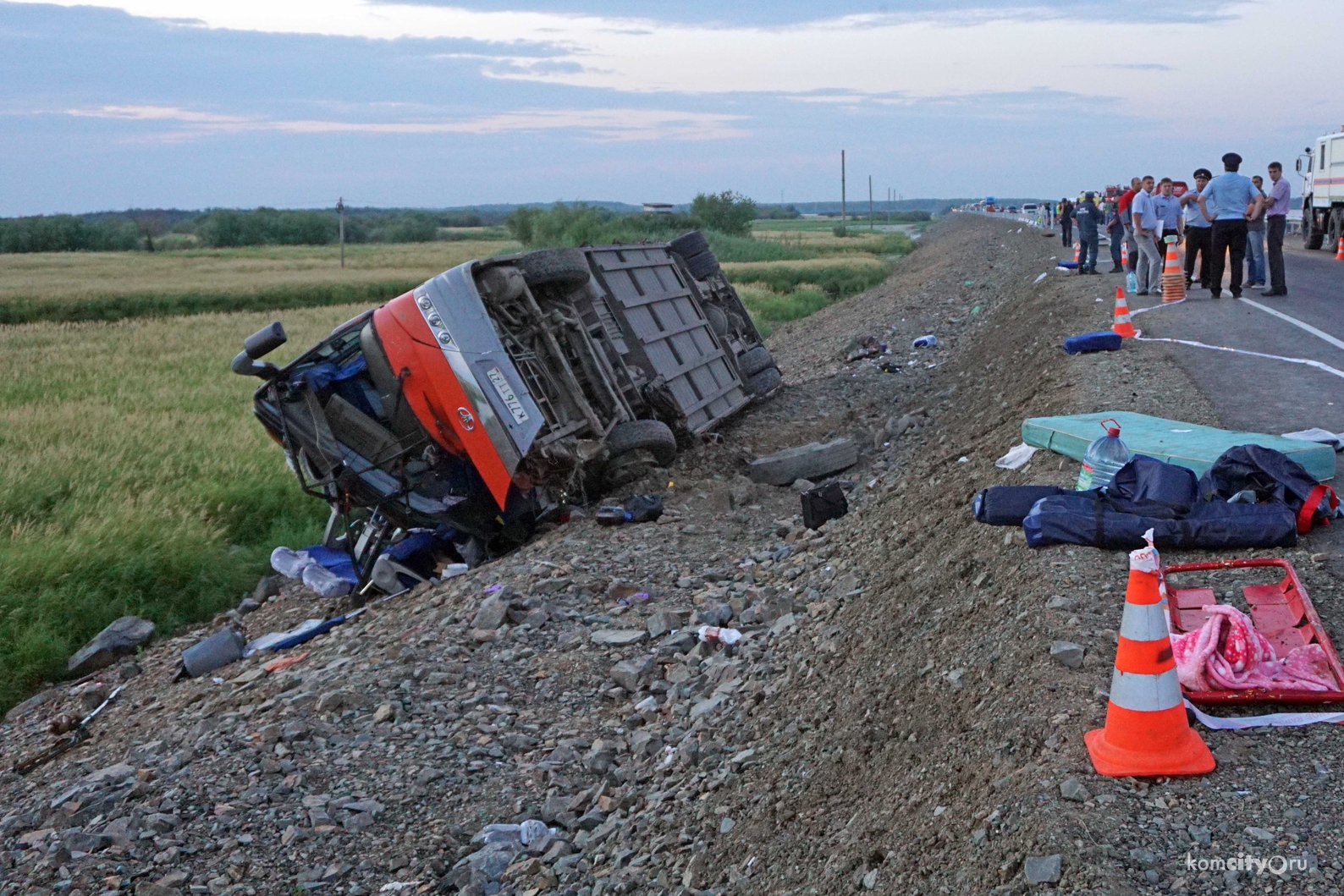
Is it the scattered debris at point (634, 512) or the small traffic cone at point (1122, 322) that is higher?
the small traffic cone at point (1122, 322)

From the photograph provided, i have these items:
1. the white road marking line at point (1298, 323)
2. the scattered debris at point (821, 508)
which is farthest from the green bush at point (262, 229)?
the scattered debris at point (821, 508)

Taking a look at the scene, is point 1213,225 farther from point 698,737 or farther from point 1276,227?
point 698,737

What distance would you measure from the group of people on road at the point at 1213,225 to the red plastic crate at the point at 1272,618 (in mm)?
9320

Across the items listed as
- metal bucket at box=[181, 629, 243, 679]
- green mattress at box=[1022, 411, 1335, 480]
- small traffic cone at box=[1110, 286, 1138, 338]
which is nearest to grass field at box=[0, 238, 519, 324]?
small traffic cone at box=[1110, 286, 1138, 338]

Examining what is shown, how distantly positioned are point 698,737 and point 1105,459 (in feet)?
7.67

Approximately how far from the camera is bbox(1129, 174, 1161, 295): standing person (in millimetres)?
13961

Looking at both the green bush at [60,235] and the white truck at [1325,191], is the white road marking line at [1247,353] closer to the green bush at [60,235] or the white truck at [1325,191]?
the white truck at [1325,191]

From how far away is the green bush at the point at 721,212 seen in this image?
6575 cm

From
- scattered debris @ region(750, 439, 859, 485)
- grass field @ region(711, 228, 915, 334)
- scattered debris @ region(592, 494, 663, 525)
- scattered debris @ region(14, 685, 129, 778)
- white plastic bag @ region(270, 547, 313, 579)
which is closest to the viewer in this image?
scattered debris @ region(14, 685, 129, 778)

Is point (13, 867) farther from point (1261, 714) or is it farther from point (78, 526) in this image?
point (78, 526)

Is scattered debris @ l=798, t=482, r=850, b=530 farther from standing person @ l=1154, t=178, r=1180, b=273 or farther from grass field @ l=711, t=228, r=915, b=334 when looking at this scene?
grass field @ l=711, t=228, r=915, b=334

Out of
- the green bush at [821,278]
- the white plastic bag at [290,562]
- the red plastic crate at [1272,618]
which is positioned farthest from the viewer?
the green bush at [821,278]

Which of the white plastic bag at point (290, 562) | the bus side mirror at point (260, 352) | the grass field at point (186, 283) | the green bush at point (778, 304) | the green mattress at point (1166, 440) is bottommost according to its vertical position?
the white plastic bag at point (290, 562)

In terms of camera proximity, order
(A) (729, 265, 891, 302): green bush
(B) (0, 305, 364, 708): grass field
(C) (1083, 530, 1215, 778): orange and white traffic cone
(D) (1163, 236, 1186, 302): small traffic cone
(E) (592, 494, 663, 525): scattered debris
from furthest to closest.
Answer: (A) (729, 265, 891, 302): green bush < (D) (1163, 236, 1186, 302): small traffic cone < (B) (0, 305, 364, 708): grass field < (E) (592, 494, 663, 525): scattered debris < (C) (1083, 530, 1215, 778): orange and white traffic cone
